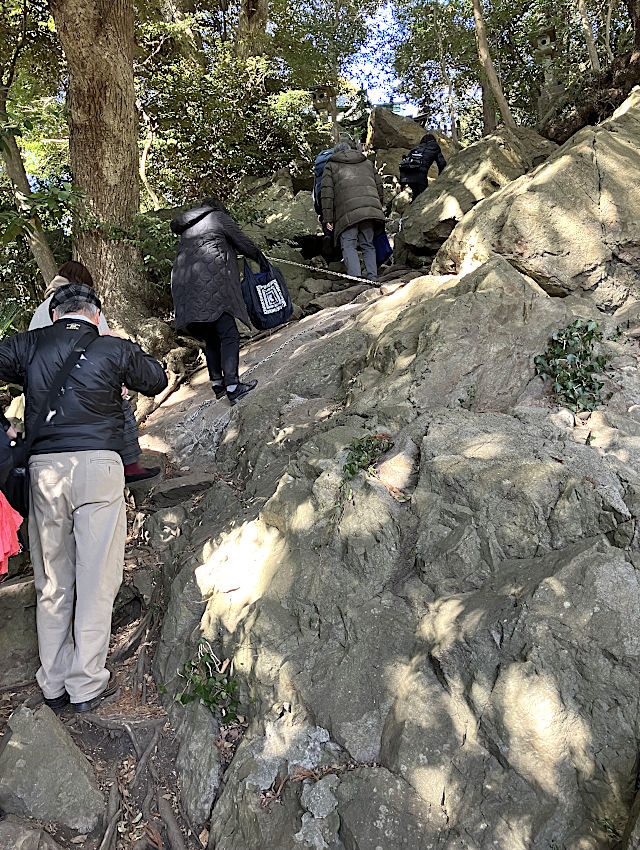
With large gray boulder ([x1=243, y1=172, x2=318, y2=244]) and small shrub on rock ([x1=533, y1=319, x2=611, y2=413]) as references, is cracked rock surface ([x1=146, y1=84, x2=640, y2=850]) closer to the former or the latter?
small shrub on rock ([x1=533, y1=319, x2=611, y2=413])

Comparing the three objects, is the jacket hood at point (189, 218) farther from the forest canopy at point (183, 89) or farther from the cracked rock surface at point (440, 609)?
the cracked rock surface at point (440, 609)

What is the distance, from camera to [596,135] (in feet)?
21.7

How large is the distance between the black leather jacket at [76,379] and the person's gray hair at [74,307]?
0.09 metres

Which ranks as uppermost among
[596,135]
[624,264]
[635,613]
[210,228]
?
[210,228]

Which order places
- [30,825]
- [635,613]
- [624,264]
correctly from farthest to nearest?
1. [624,264]
2. [30,825]
3. [635,613]

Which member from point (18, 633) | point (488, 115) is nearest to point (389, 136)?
point (488, 115)

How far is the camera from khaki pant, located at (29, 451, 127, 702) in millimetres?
3582

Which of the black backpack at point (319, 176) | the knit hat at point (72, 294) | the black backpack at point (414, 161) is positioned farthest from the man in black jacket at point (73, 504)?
the black backpack at point (414, 161)

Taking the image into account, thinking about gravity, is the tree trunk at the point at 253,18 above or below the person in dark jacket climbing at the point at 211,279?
above

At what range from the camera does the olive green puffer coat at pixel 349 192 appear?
8547 mm

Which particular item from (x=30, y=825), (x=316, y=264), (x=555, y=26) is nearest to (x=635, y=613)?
(x=30, y=825)

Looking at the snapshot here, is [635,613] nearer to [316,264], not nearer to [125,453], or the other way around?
[125,453]

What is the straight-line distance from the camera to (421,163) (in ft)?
39.5

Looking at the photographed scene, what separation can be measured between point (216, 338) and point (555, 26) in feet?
58.0
